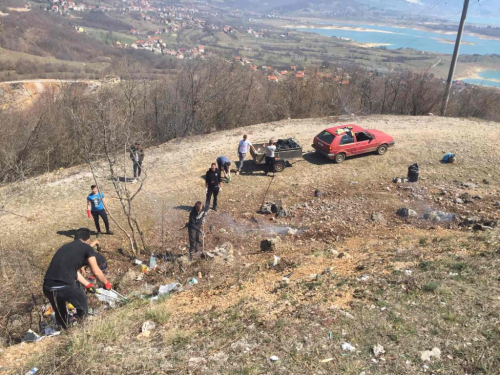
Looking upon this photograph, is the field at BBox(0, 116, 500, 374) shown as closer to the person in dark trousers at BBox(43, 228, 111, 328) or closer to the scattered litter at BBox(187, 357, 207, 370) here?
the scattered litter at BBox(187, 357, 207, 370)

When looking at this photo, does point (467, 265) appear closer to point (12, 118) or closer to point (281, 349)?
point (281, 349)

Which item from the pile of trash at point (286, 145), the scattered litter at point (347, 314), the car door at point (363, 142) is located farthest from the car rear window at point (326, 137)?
the scattered litter at point (347, 314)

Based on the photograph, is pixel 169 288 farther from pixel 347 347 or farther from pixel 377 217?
pixel 377 217

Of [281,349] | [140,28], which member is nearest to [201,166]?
[281,349]

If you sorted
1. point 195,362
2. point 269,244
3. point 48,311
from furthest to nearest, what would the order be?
point 269,244 → point 48,311 → point 195,362

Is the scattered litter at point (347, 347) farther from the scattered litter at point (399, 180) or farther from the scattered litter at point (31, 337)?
the scattered litter at point (399, 180)

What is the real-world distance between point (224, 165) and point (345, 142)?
18.5 ft

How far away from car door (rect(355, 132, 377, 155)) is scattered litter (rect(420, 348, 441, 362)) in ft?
38.6

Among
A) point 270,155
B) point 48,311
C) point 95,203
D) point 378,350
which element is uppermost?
point 270,155

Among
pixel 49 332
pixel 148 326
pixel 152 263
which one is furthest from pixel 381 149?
pixel 49 332

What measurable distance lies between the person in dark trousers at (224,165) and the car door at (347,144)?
499 cm

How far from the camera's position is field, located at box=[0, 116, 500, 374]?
4.84 meters

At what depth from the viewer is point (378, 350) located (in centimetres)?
490

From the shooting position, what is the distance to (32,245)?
10719 mm
